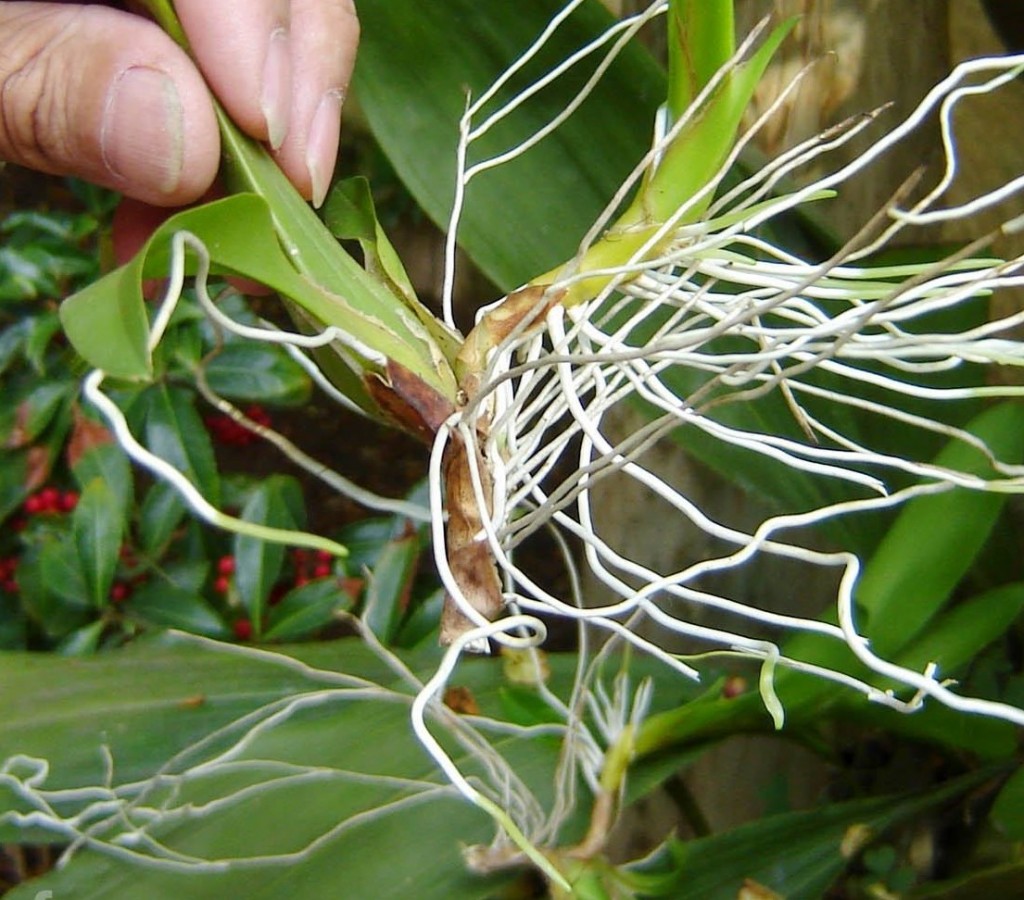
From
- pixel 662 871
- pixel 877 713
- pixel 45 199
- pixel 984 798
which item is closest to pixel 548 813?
pixel 662 871

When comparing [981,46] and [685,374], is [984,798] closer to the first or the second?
[685,374]

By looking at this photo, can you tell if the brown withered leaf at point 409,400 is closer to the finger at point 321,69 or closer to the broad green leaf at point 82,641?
the finger at point 321,69

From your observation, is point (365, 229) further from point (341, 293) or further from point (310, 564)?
point (310, 564)

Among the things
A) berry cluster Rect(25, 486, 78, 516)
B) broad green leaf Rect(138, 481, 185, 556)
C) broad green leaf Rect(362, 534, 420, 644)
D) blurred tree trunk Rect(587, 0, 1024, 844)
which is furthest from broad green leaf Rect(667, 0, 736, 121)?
berry cluster Rect(25, 486, 78, 516)

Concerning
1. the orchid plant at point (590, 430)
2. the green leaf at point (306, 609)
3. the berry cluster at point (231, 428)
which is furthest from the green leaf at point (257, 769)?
the berry cluster at point (231, 428)

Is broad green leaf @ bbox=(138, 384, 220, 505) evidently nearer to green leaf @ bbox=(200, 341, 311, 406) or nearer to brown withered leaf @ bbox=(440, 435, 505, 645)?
A: green leaf @ bbox=(200, 341, 311, 406)

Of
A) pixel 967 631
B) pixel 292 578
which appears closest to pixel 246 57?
pixel 967 631

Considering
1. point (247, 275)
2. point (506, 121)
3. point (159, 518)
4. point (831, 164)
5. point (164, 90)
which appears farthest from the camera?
point (159, 518)
